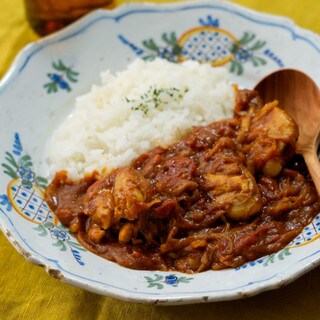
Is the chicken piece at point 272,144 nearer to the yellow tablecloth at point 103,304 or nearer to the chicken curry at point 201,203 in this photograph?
the chicken curry at point 201,203

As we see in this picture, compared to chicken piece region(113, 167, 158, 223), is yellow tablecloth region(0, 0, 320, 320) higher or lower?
lower

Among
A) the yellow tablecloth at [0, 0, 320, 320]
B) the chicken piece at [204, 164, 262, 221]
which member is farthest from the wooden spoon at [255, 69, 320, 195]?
the yellow tablecloth at [0, 0, 320, 320]

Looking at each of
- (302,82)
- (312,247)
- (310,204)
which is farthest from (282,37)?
(312,247)

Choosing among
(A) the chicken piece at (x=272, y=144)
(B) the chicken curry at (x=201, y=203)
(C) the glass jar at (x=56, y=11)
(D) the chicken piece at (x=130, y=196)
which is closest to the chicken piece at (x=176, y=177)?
(B) the chicken curry at (x=201, y=203)

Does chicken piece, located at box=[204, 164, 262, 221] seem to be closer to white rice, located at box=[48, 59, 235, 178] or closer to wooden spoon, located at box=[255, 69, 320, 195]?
wooden spoon, located at box=[255, 69, 320, 195]

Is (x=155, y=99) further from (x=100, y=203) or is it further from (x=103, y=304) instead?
(x=103, y=304)

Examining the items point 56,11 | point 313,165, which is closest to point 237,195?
point 313,165

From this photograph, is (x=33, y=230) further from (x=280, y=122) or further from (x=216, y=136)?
(x=280, y=122)
